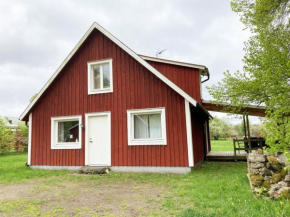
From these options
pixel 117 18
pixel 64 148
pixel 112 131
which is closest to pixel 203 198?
pixel 112 131

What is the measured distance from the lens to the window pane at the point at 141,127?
8.34m

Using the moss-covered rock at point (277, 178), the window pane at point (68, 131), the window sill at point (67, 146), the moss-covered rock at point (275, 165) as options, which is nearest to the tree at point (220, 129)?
the window pane at point (68, 131)

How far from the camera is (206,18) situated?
48.1 ft

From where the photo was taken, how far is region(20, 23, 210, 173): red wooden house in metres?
7.88

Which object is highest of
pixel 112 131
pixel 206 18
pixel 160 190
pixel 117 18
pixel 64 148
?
pixel 117 18

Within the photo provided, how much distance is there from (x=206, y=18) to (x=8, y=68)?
3680cm

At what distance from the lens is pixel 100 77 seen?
928cm

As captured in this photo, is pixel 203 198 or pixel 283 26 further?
pixel 283 26

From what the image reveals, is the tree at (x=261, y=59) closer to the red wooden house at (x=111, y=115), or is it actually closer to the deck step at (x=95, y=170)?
the red wooden house at (x=111, y=115)

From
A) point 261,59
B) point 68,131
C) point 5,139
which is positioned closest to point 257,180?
point 261,59

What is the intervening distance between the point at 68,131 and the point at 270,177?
26.2 ft

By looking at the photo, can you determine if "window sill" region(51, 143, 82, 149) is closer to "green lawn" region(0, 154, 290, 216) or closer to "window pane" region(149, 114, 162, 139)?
"green lawn" region(0, 154, 290, 216)

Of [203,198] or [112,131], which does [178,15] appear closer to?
[112,131]

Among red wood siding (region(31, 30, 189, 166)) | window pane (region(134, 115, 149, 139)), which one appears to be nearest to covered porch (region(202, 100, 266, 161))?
red wood siding (region(31, 30, 189, 166))
